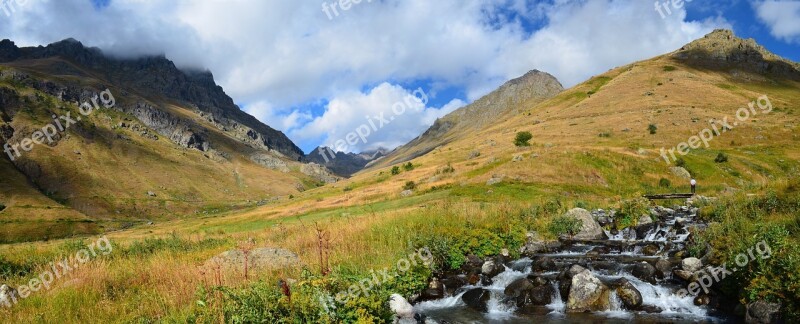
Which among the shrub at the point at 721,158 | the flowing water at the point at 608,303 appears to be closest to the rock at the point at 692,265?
the flowing water at the point at 608,303

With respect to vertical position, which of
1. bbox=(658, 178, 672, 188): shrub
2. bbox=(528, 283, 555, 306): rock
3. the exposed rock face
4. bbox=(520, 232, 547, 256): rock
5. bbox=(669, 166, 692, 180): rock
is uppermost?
the exposed rock face

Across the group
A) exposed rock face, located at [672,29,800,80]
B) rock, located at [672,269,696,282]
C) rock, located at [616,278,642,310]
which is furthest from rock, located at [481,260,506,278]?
exposed rock face, located at [672,29,800,80]

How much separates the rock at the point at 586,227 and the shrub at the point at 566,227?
0.85 feet

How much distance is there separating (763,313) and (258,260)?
1562 centimetres

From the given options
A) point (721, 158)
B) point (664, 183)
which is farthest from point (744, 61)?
point (664, 183)

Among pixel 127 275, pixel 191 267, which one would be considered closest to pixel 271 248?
pixel 191 267

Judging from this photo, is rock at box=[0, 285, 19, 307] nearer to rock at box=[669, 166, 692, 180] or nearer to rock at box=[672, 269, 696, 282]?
rock at box=[672, 269, 696, 282]

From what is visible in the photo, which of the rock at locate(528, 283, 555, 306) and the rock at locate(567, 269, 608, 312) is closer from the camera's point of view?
the rock at locate(567, 269, 608, 312)

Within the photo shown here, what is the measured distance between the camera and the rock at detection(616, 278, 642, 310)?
14602 mm

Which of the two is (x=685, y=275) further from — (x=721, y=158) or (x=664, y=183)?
(x=721, y=158)

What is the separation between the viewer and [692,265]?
16.3m

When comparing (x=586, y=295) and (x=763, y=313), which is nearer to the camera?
(x=763, y=313)

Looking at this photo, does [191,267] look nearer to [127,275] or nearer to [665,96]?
[127,275]

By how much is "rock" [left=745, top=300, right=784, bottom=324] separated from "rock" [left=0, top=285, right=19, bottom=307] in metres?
20.2
